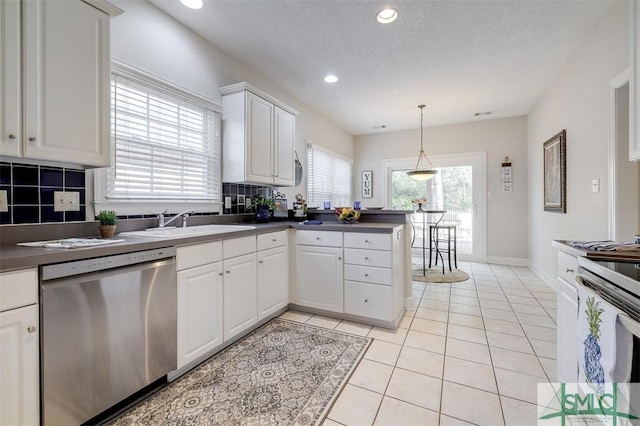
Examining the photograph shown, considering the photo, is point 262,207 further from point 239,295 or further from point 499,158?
point 499,158

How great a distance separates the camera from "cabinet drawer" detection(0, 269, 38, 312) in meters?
1.07

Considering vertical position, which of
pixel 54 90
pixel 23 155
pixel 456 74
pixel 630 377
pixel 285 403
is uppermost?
pixel 456 74

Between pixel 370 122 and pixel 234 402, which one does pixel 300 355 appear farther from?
pixel 370 122

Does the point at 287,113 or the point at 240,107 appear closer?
the point at 240,107

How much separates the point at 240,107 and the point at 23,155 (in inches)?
69.4

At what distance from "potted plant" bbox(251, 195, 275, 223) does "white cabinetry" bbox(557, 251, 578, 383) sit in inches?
100

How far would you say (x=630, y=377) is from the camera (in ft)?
3.07

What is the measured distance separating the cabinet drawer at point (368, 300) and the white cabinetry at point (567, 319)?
117 cm

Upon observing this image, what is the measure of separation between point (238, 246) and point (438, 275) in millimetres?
3424

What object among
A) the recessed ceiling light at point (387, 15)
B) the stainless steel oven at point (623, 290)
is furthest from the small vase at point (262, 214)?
the stainless steel oven at point (623, 290)

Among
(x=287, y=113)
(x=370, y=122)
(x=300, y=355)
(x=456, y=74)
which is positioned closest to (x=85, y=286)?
(x=300, y=355)

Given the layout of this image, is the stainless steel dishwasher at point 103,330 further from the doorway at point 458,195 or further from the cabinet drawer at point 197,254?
the doorway at point 458,195

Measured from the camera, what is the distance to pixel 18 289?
1119 millimetres

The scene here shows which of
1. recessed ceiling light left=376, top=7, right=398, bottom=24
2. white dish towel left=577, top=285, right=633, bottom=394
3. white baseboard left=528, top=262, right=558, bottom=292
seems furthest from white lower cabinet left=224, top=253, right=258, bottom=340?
white baseboard left=528, top=262, right=558, bottom=292
